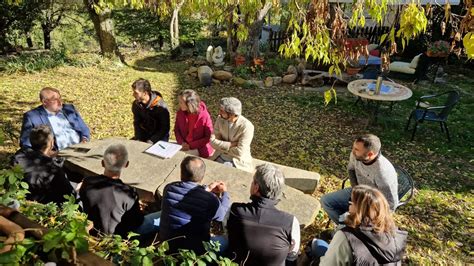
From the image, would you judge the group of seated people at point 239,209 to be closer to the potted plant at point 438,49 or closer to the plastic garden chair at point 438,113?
the plastic garden chair at point 438,113

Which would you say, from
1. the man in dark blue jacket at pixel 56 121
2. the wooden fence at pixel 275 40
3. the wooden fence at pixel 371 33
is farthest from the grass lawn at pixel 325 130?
the wooden fence at pixel 275 40

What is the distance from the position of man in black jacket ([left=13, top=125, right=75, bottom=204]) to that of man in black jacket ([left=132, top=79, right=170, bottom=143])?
1.56 metres

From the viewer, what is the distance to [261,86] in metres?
9.59

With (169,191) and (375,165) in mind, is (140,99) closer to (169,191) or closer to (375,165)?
(169,191)

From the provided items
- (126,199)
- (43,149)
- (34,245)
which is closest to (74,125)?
(43,149)

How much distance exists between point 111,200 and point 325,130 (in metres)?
5.05

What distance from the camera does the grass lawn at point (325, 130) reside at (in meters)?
4.38

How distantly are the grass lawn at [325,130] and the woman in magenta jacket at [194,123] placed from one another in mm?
1573

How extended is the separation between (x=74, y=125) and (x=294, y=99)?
5390mm

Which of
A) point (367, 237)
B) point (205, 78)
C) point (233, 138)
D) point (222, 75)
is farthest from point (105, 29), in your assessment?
point (367, 237)

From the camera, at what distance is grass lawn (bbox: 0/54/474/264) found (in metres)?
4.38

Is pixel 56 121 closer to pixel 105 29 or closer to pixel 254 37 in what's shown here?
pixel 254 37

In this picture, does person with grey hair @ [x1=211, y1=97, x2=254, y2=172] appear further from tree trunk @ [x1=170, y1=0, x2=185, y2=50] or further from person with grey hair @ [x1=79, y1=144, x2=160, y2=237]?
tree trunk @ [x1=170, y1=0, x2=185, y2=50]

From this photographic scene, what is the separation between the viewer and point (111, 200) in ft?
9.51
